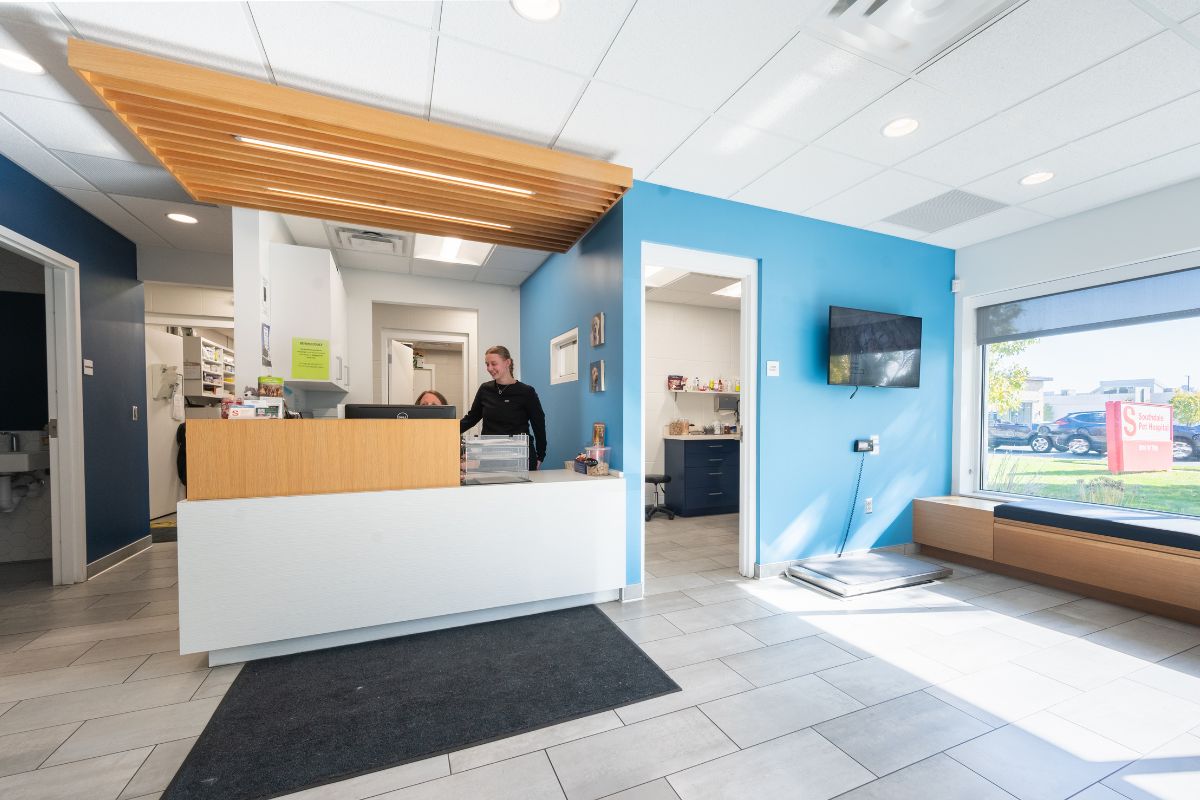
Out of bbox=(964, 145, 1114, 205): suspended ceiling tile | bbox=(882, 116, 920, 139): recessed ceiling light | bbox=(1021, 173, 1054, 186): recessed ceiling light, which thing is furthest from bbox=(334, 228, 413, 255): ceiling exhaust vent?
bbox=(1021, 173, 1054, 186): recessed ceiling light

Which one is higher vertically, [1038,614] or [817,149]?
[817,149]

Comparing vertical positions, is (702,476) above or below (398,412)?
below

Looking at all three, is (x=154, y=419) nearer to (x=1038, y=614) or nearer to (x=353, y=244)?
(x=353, y=244)

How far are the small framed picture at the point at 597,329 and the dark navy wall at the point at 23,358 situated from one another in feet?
15.0

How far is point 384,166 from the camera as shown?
8.87ft

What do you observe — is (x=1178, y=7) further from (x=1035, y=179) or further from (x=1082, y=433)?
(x=1082, y=433)

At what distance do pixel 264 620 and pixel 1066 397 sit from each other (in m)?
5.91

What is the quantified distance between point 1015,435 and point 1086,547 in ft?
4.34

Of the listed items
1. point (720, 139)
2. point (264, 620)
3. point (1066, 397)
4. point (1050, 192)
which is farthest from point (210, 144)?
point (1066, 397)

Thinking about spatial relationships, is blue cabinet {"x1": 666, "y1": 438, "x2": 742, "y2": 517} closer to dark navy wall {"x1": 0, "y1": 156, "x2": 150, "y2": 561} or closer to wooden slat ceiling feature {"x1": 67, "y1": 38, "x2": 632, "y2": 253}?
wooden slat ceiling feature {"x1": 67, "y1": 38, "x2": 632, "y2": 253}

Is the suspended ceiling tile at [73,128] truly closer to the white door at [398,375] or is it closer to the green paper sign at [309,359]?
the green paper sign at [309,359]

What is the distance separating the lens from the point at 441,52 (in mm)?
2094

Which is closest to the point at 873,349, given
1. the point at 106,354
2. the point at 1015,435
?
the point at 1015,435

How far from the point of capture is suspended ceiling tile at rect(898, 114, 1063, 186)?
8.71 ft
